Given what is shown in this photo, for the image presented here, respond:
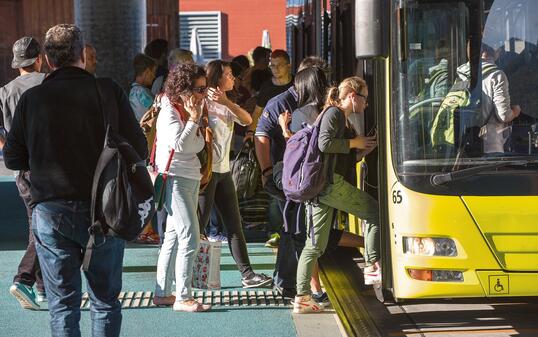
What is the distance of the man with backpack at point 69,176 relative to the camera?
5.62m

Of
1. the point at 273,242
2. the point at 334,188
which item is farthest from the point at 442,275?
the point at 273,242

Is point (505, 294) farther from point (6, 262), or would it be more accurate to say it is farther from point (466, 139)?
point (6, 262)

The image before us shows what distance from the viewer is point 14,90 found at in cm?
785

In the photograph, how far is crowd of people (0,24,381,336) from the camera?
5656mm

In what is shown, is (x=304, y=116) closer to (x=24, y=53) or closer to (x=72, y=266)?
(x=24, y=53)

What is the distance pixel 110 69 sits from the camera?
15234 millimetres

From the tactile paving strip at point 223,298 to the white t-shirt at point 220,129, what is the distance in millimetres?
916

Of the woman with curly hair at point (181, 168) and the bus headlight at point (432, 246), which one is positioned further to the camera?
the woman with curly hair at point (181, 168)

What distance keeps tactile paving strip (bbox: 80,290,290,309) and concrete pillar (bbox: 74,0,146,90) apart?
6.86 m

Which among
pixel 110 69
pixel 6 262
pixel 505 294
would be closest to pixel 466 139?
pixel 505 294

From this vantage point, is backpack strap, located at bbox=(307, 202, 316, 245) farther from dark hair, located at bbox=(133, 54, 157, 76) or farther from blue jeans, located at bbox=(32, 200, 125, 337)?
dark hair, located at bbox=(133, 54, 157, 76)

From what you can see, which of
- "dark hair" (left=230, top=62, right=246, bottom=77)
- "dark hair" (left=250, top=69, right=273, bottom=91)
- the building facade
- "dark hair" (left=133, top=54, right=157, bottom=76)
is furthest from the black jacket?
the building facade

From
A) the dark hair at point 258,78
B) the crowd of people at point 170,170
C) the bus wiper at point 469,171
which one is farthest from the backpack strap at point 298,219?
the dark hair at point 258,78

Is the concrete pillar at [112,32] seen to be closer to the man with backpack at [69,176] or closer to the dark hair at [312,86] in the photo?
the dark hair at [312,86]
